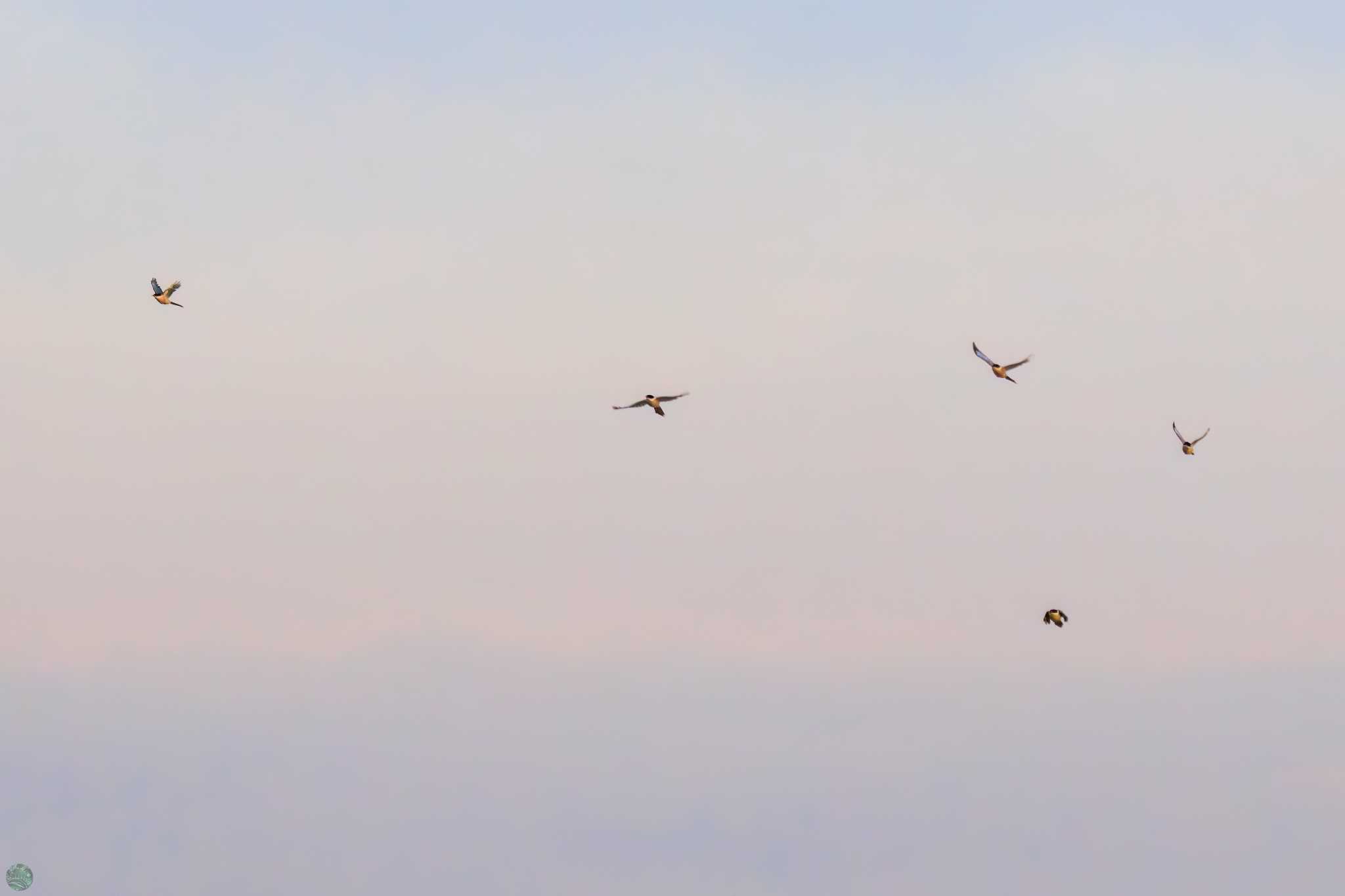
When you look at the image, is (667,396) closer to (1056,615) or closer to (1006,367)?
(1006,367)

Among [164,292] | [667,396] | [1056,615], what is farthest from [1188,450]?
[164,292]

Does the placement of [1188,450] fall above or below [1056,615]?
above

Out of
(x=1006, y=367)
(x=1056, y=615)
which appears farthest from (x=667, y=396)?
(x=1056, y=615)

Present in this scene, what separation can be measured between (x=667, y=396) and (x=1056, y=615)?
143ft

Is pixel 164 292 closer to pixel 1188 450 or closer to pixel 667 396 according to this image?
pixel 667 396

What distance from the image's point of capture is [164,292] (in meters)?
190

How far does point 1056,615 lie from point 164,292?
296 ft

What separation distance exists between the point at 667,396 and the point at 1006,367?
31921 mm

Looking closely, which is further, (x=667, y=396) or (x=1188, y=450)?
(x=1188, y=450)

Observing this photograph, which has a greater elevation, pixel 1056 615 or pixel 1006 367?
pixel 1006 367

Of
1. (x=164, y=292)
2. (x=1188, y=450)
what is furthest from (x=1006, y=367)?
(x=164, y=292)

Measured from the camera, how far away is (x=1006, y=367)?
185625 millimetres

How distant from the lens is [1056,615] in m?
191

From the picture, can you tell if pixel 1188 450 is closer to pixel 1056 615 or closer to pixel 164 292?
pixel 1056 615
